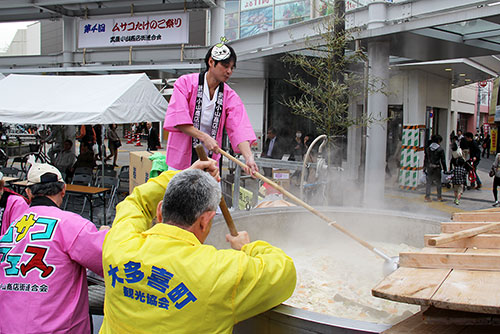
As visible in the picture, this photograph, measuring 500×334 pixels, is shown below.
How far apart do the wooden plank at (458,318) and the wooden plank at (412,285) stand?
0.09m

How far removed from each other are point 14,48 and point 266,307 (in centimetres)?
5107

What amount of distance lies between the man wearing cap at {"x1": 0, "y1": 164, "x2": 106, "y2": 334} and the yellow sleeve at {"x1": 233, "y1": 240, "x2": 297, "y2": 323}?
3.30ft

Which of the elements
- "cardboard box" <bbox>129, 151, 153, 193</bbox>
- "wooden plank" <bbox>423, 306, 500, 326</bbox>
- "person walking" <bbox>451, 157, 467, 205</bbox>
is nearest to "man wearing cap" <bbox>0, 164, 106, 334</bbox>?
"wooden plank" <bbox>423, 306, 500, 326</bbox>

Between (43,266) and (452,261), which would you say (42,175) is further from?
(452,261)

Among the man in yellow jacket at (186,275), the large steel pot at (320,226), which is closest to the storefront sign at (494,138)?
the large steel pot at (320,226)

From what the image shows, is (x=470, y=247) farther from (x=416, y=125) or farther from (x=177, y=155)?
(x=416, y=125)

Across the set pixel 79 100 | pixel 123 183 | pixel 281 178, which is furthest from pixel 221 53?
pixel 123 183

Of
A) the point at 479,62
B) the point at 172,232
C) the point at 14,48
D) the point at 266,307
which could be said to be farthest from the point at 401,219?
the point at 14,48

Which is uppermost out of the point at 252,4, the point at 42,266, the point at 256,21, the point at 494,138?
the point at 252,4

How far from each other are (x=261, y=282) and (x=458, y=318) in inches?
25.7

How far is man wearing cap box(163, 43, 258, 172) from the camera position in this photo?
2838 millimetres

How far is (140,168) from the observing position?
259 inches

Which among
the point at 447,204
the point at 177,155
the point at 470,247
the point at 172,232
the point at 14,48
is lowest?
the point at 447,204

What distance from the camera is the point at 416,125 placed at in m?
11.9
